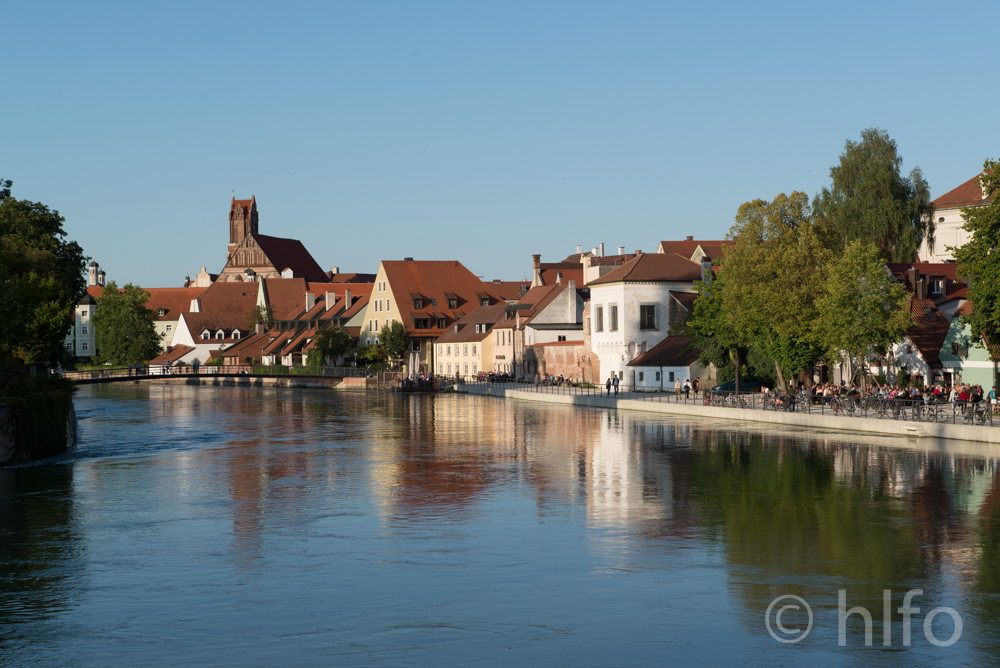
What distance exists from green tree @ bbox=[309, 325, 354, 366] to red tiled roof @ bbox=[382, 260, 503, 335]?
758 centimetres

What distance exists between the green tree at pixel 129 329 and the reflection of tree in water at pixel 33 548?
120984mm

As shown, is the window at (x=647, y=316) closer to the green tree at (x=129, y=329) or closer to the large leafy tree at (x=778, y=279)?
the large leafy tree at (x=778, y=279)

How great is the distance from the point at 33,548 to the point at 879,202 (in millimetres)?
78305

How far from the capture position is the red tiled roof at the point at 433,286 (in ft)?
436

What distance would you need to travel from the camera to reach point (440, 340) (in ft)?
416

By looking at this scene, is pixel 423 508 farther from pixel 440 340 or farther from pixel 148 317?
pixel 148 317

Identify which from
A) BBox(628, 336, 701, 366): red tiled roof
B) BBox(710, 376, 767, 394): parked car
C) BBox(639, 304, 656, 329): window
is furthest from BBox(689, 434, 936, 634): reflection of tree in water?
BBox(639, 304, 656, 329): window

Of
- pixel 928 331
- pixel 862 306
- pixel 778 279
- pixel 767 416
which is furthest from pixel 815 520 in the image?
pixel 928 331

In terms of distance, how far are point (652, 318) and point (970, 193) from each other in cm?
3568

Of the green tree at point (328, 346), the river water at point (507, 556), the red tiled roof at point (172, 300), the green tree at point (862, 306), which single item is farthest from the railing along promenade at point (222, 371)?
the river water at point (507, 556)

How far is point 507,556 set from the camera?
22.8 meters

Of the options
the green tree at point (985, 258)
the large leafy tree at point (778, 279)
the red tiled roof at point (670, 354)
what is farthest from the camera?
the red tiled roof at point (670, 354)

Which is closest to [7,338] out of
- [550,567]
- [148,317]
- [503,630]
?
[550,567]

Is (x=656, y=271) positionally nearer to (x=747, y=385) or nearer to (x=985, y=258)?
(x=747, y=385)
